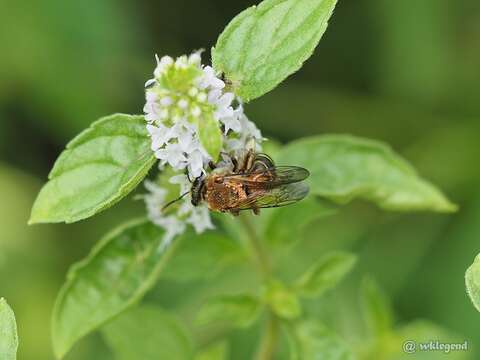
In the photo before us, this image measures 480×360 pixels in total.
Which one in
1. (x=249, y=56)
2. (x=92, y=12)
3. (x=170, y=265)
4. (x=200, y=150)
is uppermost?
(x=92, y=12)

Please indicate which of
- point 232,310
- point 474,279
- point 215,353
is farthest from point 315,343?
point 474,279

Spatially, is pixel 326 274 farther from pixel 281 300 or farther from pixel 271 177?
pixel 271 177

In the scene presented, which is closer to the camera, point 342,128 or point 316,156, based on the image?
point 316,156

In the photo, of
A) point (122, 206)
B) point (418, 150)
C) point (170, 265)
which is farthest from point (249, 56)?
point (418, 150)

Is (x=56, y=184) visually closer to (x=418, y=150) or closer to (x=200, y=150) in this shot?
(x=200, y=150)

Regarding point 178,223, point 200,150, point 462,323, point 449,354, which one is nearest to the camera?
point 200,150

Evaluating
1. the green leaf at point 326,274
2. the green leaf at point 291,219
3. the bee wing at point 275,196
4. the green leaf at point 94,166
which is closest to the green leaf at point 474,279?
the bee wing at point 275,196
